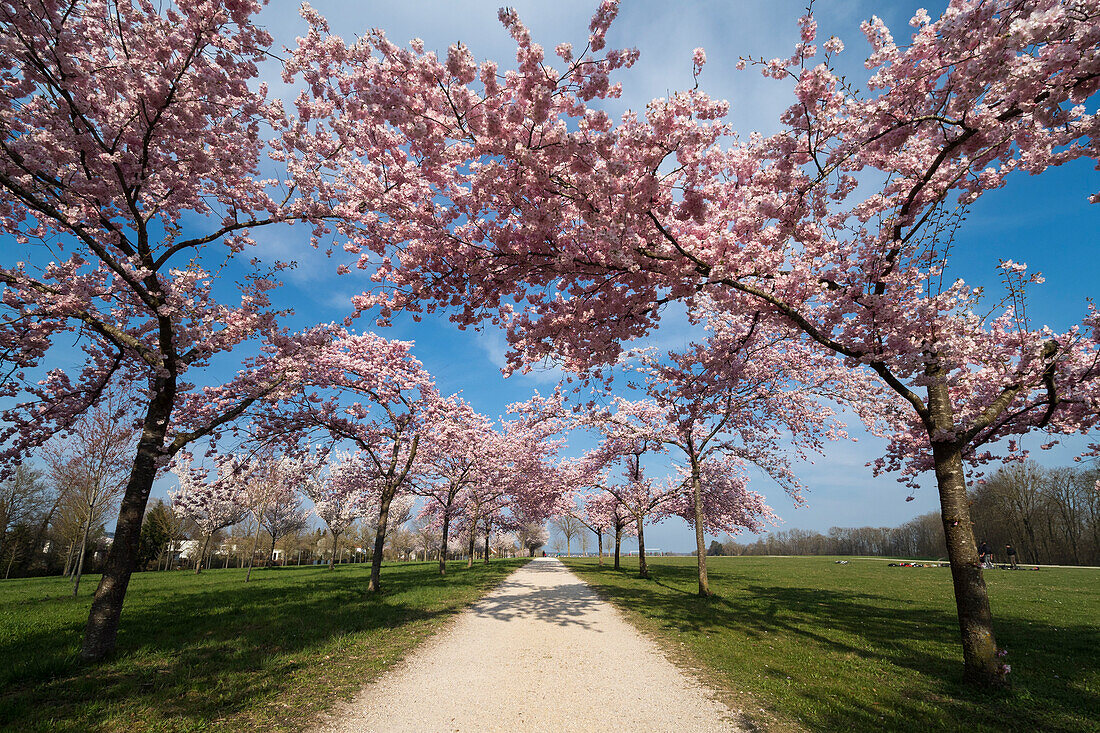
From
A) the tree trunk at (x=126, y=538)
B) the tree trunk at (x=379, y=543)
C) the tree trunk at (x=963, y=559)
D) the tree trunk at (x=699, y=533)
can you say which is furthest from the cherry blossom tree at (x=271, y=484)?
the tree trunk at (x=963, y=559)

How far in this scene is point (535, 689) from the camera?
17.8 feet

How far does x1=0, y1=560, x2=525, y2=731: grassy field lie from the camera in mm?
4176

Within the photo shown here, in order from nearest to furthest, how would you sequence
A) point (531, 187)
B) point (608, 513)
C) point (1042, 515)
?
point (531, 187) → point (608, 513) → point (1042, 515)

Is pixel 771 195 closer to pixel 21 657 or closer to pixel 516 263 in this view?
pixel 516 263

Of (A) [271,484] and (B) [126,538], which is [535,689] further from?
(A) [271,484]

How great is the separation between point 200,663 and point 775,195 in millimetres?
10235

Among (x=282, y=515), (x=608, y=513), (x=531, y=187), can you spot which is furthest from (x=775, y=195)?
(x=282, y=515)

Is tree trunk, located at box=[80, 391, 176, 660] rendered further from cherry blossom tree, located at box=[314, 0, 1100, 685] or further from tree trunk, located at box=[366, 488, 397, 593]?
tree trunk, located at box=[366, 488, 397, 593]

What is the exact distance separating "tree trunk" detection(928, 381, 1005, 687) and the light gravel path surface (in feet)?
11.9

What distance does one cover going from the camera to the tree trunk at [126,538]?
581 cm

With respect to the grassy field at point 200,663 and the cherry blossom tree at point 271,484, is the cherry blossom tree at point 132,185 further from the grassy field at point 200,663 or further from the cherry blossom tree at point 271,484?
the cherry blossom tree at point 271,484

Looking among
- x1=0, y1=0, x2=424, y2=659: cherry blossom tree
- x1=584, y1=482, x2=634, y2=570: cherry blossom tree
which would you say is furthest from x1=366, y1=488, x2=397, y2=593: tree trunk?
x1=584, y1=482, x2=634, y2=570: cherry blossom tree

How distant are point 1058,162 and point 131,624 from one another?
15.9 m

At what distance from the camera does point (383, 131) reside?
555 centimetres
